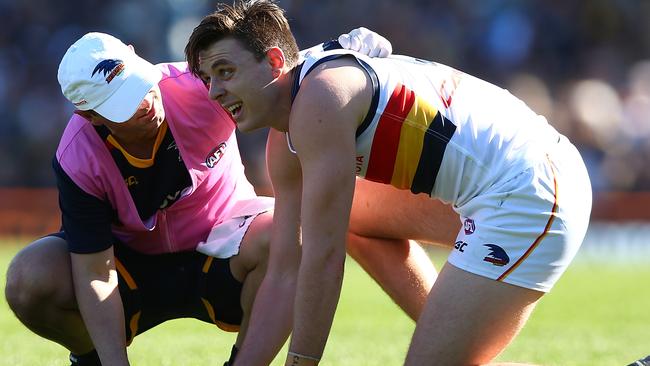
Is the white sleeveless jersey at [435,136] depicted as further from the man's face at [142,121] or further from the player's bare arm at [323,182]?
the man's face at [142,121]

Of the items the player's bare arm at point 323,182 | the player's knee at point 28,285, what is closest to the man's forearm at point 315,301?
the player's bare arm at point 323,182

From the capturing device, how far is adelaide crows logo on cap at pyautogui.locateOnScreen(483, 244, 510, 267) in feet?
14.9

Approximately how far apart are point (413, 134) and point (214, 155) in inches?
51.2

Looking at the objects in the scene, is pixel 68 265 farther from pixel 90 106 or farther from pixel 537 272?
pixel 537 272

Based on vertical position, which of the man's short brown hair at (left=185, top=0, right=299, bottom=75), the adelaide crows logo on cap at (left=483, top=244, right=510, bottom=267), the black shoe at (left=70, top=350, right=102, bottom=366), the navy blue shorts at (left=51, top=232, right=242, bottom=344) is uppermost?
the man's short brown hair at (left=185, top=0, right=299, bottom=75)

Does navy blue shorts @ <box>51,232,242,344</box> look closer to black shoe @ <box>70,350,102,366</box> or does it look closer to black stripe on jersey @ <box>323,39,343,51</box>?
black shoe @ <box>70,350,102,366</box>

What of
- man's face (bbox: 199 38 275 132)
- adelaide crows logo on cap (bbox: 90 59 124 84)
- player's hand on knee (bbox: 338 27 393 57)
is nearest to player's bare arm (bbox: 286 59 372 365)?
man's face (bbox: 199 38 275 132)

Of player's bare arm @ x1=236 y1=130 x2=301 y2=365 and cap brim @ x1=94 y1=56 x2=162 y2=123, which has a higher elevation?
cap brim @ x1=94 y1=56 x2=162 y2=123

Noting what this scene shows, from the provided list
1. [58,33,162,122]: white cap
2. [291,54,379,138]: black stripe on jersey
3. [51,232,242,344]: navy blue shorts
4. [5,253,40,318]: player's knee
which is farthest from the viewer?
[51,232,242,344]: navy blue shorts

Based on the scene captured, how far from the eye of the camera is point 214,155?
5.50m

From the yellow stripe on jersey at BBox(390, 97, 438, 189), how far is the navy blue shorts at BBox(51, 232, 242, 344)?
1.32 m

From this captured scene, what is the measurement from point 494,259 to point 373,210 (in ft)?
3.25

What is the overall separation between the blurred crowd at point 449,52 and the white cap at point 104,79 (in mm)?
10916

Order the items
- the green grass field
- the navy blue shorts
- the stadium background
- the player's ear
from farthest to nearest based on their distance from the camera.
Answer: the stadium background, the green grass field, the navy blue shorts, the player's ear
